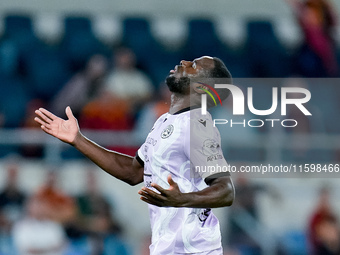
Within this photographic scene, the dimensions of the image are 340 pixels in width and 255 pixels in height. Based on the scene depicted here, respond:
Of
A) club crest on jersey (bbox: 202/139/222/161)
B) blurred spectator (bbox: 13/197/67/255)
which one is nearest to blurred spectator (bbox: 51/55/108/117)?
blurred spectator (bbox: 13/197/67/255)

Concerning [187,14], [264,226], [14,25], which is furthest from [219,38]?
[264,226]

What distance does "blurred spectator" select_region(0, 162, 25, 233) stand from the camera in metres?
8.48

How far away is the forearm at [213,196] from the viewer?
3.92 metres

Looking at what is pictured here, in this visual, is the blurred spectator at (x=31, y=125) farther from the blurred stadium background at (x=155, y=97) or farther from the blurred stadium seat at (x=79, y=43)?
the blurred stadium seat at (x=79, y=43)

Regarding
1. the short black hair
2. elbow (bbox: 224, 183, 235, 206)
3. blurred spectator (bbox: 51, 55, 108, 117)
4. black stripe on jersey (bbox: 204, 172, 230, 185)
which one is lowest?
elbow (bbox: 224, 183, 235, 206)

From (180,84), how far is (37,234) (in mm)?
4316

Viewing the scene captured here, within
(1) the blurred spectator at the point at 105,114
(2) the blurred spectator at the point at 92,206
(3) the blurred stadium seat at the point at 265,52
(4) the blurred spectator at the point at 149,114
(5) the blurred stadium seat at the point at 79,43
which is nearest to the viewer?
(2) the blurred spectator at the point at 92,206

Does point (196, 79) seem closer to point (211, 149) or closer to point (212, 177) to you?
point (211, 149)

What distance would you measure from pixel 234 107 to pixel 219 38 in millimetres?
2209

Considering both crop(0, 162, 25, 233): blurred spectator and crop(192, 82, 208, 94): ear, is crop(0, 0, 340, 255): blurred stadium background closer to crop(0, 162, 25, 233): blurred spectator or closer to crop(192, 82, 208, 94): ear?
crop(0, 162, 25, 233): blurred spectator

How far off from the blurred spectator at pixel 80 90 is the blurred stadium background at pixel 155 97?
84mm

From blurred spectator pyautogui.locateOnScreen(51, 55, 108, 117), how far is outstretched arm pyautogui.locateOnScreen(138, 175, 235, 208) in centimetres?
553

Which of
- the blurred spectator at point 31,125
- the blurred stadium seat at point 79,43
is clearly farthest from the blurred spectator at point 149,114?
the blurred stadium seat at point 79,43

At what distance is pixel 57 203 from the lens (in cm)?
857
